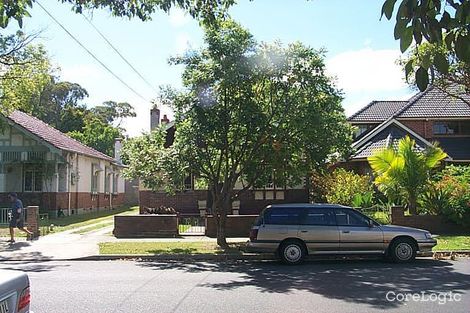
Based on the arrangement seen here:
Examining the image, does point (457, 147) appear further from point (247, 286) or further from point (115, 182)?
point (115, 182)

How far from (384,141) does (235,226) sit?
1384cm

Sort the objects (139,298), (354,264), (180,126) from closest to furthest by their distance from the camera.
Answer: (139,298) → (354,264) → (180,126)

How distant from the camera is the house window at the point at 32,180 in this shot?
2892cm

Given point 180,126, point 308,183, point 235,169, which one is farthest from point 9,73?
point 308,183

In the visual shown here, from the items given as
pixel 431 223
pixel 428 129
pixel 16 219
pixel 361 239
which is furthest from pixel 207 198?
pixel 428 129

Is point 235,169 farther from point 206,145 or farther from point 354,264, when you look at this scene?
point 354,264

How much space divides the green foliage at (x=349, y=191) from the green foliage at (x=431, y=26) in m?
19.5

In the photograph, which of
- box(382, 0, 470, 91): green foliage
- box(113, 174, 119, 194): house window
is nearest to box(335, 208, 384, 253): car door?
box(382, 0, 470, 91): green foliage

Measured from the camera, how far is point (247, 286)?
399 inches

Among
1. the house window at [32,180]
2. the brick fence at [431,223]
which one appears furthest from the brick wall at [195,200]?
the brick fence at [431,223]

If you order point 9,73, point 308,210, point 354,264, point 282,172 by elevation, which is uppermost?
point 9,73

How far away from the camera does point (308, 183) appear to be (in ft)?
85.7

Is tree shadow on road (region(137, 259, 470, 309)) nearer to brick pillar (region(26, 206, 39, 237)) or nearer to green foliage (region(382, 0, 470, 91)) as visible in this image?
green foliage (region(382, 0, 470, 91))

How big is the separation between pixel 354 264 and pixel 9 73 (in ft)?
53.0
